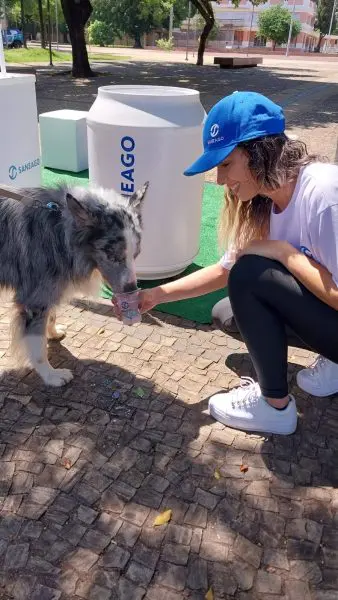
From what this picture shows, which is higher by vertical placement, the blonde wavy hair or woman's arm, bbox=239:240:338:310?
the blonde wavy hair

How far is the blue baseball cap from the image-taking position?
215cm

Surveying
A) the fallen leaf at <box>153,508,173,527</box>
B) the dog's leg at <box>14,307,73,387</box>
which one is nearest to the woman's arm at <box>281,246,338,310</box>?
the fallen leaf at <box>153,508,173,527</box>

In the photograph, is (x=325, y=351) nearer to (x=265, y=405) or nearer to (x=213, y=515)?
(x=265, y=405)

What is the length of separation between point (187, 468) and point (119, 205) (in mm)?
1473

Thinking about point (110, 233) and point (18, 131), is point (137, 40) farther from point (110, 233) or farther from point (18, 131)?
point (110, 233)

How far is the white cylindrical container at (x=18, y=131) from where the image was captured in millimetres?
4809

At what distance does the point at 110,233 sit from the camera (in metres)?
2.61

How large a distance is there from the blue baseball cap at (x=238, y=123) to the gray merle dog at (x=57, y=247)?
2.17 feet

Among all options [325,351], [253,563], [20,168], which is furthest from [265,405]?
[20,168]

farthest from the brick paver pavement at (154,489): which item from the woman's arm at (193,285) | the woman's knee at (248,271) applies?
the woman's knee at (248,271)

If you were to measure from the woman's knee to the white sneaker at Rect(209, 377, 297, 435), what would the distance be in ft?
2.32

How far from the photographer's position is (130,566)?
210cm

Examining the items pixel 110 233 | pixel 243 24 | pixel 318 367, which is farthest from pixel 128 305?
pixel 243 24

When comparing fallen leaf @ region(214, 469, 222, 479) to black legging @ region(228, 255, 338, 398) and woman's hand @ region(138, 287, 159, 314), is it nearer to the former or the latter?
black legging @ region(228, 255, 338, 398)
